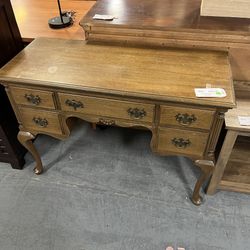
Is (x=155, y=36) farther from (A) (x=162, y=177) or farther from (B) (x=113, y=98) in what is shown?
(A) (x=162, y=177)

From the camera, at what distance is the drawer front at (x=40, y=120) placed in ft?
3.76

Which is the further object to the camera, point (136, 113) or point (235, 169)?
point (235, 169)

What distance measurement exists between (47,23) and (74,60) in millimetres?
622

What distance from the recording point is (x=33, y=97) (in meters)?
1.09

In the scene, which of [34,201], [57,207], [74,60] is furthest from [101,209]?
[74,60]

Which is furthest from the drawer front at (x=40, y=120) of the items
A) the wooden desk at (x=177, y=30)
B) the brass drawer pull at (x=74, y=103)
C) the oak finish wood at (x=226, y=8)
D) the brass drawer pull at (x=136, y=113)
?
the oak finish wood at (x=226, y=8)

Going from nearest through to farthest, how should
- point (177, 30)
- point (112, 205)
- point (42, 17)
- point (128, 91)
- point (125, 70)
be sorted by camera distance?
point (128, 91)
point (125, 70)
point (177, 30)
point (112, 205)
point (42, 17)

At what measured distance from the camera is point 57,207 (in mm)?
1357

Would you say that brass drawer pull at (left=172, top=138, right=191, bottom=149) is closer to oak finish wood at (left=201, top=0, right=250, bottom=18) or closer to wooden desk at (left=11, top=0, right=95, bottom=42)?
oak finish wood at (left=201, top=0, right=250, bottom=18)

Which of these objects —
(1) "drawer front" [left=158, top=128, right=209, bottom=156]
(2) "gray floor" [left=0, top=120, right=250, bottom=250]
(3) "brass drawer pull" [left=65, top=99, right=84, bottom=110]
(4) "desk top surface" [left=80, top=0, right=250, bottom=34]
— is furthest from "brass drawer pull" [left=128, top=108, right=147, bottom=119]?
(2) "gray floor" [left=0, top=120, right=250, bottom=250]

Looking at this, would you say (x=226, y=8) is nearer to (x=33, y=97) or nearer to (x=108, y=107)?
(x=108, y=107)

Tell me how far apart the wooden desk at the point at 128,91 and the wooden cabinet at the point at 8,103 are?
0.19 metres

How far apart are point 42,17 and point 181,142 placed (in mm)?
1244

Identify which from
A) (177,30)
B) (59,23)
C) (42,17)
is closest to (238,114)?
(177,30)
